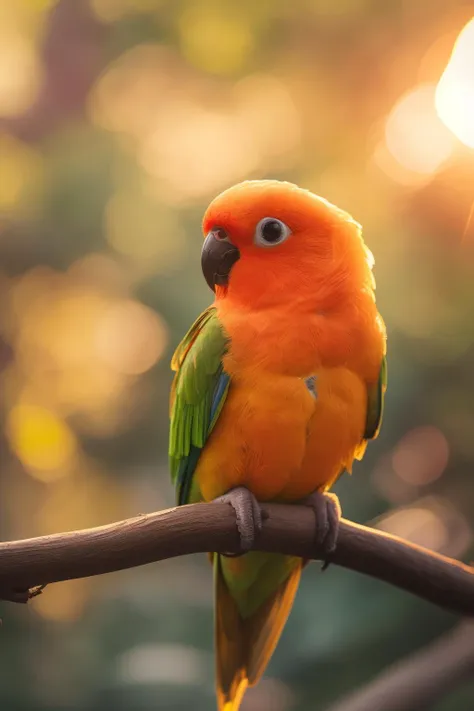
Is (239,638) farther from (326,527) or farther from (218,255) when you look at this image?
(218,255)

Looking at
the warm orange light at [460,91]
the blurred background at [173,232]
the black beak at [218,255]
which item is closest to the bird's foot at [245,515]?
the black beak at [218,255]

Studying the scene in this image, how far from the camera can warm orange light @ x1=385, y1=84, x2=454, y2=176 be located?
1.36m

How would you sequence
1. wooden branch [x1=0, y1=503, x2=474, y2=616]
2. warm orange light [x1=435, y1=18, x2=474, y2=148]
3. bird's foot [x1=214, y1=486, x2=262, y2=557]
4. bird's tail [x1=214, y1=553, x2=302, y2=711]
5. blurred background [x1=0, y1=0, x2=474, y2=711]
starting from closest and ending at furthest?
wooden branch [x1=0, y1=503, x2=474, y2=616]
bird's foot [x1=214, y1=486, x2=262, y2=557]
bird's tail [x1=214, y1=553, x2=302, y2=711]
warm orange light [x1=435, y1=18, x2=474, y2=148]
blurred background [x1=0, y1=0, x2=474, y2=711]

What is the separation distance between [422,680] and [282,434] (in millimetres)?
535

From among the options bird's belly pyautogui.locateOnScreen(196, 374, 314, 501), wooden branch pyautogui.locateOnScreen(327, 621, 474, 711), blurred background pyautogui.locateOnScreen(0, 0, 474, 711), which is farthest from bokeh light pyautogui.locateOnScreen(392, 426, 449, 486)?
bird's belly pyautogui.locateOnScreen(196, 374, 314, 501)

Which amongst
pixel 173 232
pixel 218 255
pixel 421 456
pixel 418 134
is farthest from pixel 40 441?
pixel 418 134

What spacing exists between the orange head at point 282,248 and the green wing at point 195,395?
70 mm

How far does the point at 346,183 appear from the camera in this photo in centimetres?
145

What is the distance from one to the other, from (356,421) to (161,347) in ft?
1.87

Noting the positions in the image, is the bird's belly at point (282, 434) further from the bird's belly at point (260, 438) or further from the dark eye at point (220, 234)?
the dark eye at point (220, 234)

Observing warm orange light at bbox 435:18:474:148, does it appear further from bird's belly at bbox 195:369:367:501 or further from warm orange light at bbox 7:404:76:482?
warm orange light at bbox 7:404:76:482

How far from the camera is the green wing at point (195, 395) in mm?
976

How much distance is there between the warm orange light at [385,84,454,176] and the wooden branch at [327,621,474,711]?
85 centimetres

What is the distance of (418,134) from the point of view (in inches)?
54.4
